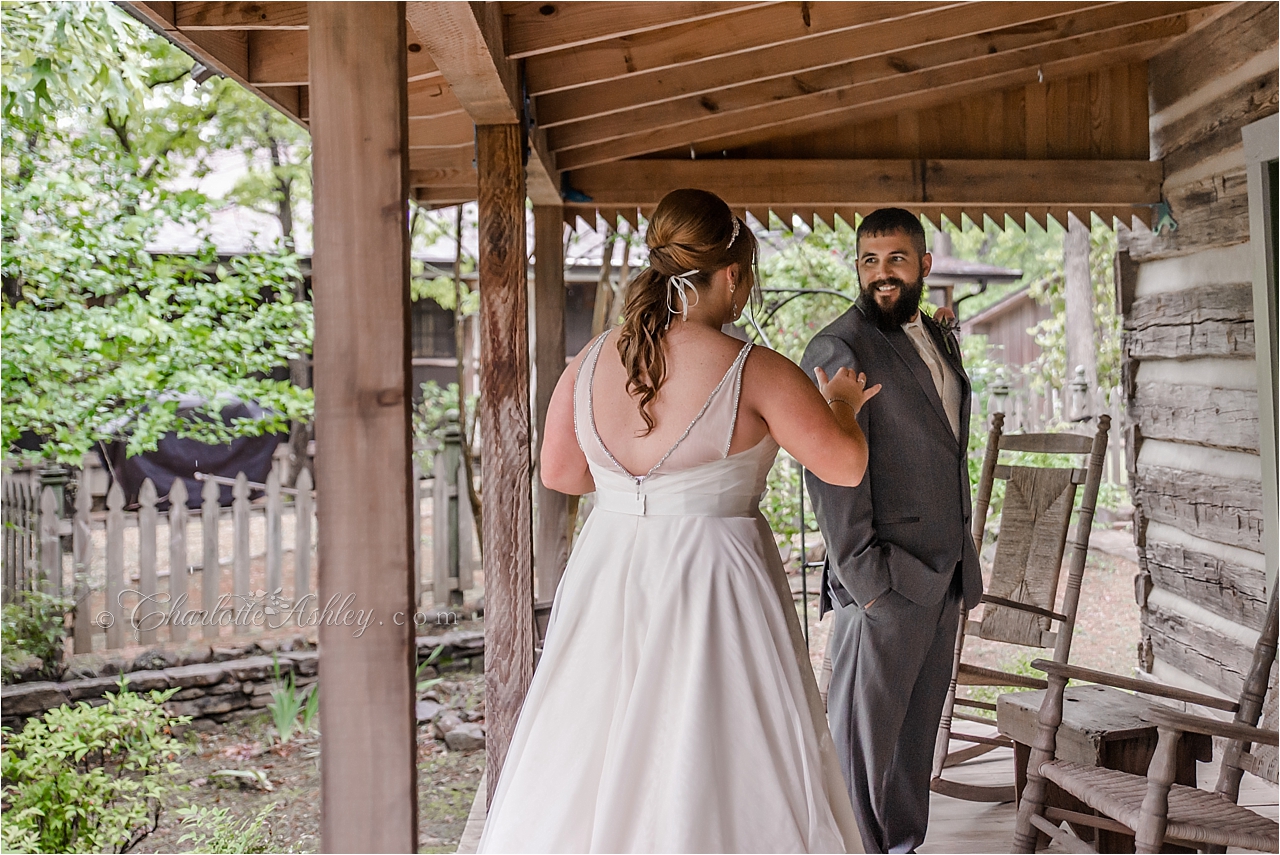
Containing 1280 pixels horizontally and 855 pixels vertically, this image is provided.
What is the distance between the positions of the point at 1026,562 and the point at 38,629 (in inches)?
204

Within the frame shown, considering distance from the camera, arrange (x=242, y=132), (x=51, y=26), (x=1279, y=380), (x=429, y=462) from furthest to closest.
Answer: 1. (x=242, y=132)
2. (x=429, y=462)
3. (x=51, y=26)
4. (x=1279, y=380)

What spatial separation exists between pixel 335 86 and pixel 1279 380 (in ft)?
11.2

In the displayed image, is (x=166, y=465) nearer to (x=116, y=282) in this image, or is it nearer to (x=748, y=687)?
(x=116, y=282)

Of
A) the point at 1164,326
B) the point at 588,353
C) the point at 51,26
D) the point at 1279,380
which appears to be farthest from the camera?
the point at 1164,326

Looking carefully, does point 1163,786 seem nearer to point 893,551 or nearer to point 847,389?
point 893,551

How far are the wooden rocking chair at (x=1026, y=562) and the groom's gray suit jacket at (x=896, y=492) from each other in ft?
2.70

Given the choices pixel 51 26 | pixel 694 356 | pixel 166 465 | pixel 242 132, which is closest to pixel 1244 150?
pixel 694 356

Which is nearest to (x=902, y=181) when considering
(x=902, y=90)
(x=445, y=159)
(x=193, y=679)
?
(x=902, y=90)

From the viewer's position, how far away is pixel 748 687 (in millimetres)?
1956

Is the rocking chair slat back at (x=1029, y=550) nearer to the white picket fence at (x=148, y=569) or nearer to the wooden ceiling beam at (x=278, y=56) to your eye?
the wooden ceiling beam at (x=278, y=56)

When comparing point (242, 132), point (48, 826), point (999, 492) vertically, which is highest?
point (242, 132)

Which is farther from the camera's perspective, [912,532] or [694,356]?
[912,532]

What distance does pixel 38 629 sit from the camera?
573cm

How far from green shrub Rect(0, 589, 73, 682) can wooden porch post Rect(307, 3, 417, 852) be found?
4.97 meters
